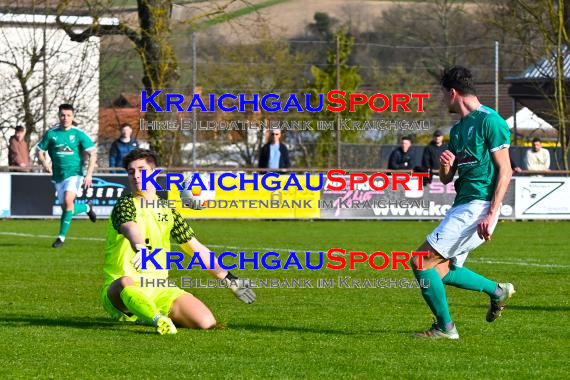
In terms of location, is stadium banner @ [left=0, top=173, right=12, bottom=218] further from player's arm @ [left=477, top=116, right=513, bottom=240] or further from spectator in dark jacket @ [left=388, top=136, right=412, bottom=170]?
player's arm @ [left=477, top=116, right=513, bottom=240]

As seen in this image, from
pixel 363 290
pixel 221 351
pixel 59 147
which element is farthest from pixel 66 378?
pixel 59 147

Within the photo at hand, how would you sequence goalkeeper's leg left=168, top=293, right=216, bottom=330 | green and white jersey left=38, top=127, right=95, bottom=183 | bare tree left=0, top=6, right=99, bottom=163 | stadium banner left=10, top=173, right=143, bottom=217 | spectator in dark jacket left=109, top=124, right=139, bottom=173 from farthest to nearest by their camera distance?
bare tree left=0, top=6, right=99, bottom=163 < stadium banner left=10, top=173, right=143, bottom=217 < spectator in dark jacket left=109, top=124, right=139, bottom=173 < green and white jersey left=38, top=127, right=95, bottom=183 < goalkeeper's leg left=168, top=293, right=216, bottom=330

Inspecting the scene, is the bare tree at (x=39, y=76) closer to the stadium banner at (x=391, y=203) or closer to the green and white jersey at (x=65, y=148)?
the stadium banner at (x=391, y=203)

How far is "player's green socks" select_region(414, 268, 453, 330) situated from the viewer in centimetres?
830

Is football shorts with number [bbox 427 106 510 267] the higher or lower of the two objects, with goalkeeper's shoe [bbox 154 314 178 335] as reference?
higher

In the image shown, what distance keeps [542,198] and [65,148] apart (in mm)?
12218

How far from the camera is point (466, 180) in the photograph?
834 cm

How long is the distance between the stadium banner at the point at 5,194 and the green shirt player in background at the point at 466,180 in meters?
17.2

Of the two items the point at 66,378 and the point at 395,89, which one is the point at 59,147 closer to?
the point at 66,378

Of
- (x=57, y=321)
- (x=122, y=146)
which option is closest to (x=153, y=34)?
(x=122, y=146)

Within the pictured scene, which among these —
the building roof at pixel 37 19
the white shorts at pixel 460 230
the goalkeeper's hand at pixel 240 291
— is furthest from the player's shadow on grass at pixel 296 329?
the building roof at pixel 37 19

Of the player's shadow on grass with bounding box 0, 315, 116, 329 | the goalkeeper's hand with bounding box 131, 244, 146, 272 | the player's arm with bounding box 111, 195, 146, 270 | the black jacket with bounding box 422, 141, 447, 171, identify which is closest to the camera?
the goalkeeper's hand with bounding box 131, 244, 146, 272

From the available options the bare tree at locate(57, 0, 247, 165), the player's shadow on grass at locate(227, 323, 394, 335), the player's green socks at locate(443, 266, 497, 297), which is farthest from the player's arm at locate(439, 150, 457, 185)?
the bare tree at locate(57, 0, 247, 165)

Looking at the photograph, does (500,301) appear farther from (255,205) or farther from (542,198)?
(542,198)
